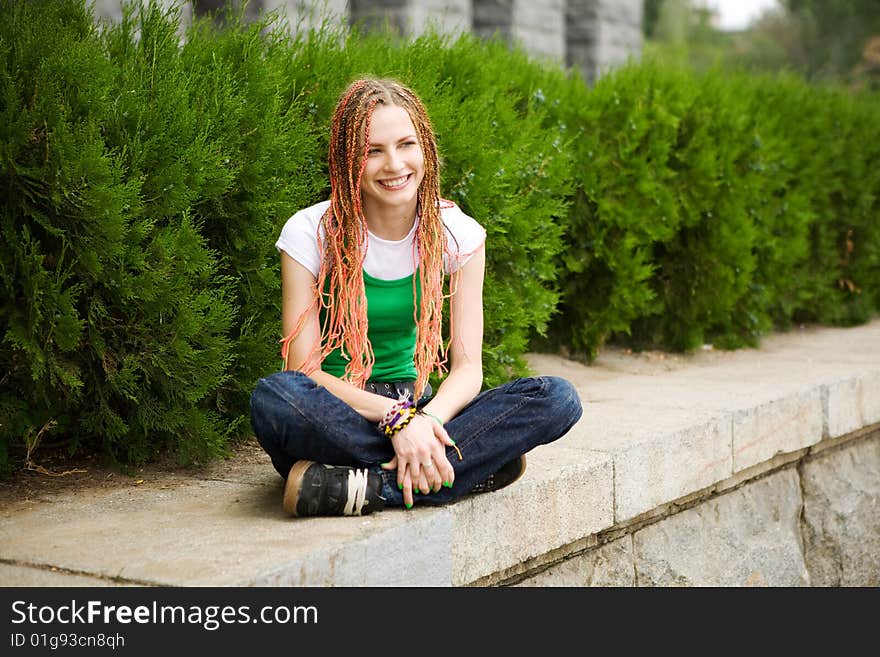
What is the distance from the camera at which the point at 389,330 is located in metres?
3.21

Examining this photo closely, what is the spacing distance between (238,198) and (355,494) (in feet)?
3.86

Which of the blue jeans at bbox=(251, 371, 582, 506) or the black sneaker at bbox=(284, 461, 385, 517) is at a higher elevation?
the blue jeans at bbox=(251, 371, 582, 506)

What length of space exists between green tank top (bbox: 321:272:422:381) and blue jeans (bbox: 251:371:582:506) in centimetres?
27

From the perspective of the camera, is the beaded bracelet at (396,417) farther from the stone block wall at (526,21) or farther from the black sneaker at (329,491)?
the stone block wall at (526,21)

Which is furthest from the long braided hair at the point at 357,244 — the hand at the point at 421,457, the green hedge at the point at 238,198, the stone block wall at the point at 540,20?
the stone block wall at the point at 540,20

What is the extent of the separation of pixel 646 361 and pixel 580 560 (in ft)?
7.87

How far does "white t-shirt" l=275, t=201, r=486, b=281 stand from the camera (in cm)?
305

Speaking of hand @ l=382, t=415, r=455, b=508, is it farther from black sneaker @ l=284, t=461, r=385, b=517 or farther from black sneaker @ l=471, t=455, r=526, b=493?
black sneaker @ l=471, t=455, r=526, b=493

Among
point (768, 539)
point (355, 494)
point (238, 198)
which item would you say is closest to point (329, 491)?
point (355, 494)

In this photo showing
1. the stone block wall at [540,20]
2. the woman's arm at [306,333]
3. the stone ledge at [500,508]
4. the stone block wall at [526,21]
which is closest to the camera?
the stone ledge at [500,508]

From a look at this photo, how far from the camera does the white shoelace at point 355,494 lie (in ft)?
9.31

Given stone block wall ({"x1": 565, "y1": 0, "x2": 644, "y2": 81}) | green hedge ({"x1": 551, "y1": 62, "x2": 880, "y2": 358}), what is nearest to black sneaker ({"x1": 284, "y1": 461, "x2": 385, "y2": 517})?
green hedge ({"x1": 551, "y1": 62, "x2": 880, "y2": 358})

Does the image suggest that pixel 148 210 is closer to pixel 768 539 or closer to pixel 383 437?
pixel 383 437

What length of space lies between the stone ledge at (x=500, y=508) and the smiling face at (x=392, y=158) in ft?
2.85
